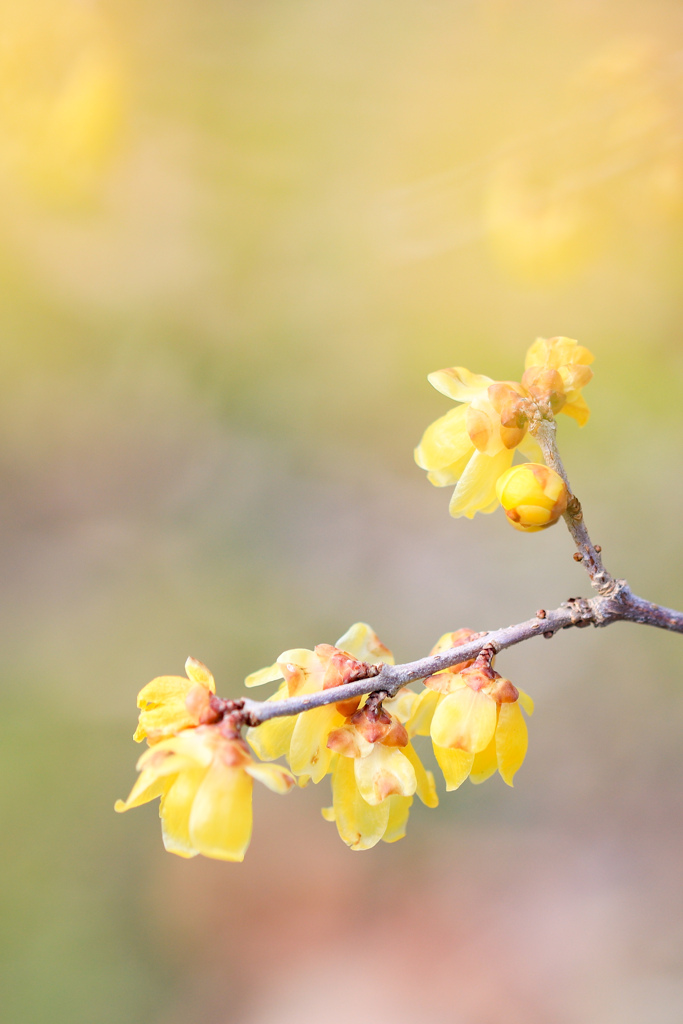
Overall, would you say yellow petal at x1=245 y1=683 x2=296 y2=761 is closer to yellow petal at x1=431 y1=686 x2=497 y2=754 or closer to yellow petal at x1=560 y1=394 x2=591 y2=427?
yellow petal at x1=431 y1=686 x2=497 y2=754

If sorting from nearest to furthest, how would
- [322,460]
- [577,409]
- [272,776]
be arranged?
[272,776] → [577,409] → [322,460]

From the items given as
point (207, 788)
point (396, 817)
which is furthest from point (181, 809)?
point (396, 817)

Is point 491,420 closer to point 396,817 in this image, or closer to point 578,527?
point 578,527

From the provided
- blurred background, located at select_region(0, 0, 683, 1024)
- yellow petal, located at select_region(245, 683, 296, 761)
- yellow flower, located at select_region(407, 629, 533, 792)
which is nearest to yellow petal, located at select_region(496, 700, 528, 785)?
yellow flower, located at select_region(407, 629, 533, 792)

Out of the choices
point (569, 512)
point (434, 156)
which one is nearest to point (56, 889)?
point (569, 512)

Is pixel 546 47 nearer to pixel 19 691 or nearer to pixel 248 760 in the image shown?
pixel 248 760

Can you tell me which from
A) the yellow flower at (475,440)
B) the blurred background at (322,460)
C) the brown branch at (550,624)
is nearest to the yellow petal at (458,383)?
the yellow flower at (475,440)
